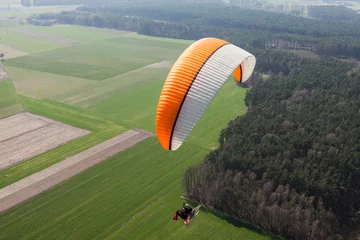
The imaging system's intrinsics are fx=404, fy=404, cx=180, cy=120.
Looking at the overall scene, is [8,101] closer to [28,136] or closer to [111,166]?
[28,136]

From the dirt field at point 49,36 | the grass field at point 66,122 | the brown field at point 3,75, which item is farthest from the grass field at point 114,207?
the dirt field at point 49,36

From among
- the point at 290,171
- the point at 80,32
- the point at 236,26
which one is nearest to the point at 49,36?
the point at 80,32

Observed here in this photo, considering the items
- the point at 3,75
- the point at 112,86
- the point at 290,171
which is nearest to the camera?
the point at 290,171

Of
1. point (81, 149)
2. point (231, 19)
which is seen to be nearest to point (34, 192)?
point (81, 149)

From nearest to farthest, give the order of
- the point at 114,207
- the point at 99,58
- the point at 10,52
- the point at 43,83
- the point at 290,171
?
the point at 290,171
the point at 114,207
the point at 43,83
the point at 99,58
the point at 10,52

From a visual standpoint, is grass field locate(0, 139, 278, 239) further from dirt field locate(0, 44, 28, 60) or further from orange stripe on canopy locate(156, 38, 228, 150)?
dirt field locate(0, 44, 28, 60)

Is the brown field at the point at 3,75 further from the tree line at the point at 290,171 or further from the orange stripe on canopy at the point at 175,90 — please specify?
the orange stripe on canopy at the point at 175,90
